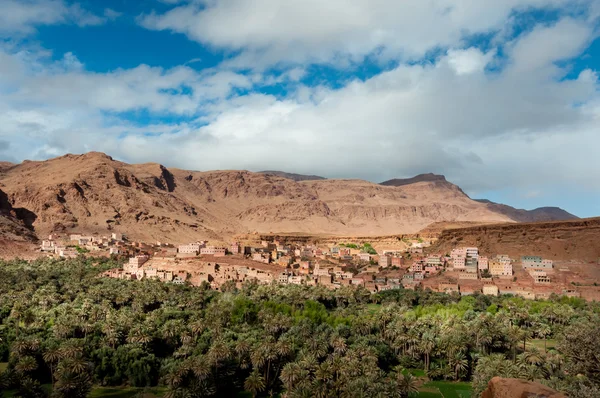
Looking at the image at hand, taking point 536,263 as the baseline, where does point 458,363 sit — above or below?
below

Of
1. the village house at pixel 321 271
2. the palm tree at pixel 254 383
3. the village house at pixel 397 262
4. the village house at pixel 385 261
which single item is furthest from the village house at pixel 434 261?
the palm tree at pixel 254 383

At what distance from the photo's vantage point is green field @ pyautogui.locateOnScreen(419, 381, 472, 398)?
40875 millimetres

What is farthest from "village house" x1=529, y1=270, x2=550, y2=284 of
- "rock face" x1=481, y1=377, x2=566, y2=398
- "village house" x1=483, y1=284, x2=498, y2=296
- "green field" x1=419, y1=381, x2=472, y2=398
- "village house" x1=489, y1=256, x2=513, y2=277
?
"rock face" x1=481, y1=377, x2=566, y2=398

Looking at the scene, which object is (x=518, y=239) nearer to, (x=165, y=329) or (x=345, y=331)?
(x=345, y=331)

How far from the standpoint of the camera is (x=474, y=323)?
53625mm

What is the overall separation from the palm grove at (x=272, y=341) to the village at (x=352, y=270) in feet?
27.7

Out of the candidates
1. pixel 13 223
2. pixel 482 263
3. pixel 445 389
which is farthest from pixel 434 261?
pixel 13 223

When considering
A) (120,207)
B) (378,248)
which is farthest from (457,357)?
→ (120,207)

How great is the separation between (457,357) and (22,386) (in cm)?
3448

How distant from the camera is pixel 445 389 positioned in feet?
140

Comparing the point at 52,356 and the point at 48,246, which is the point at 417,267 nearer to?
the point at 52,356

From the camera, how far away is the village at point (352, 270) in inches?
3204

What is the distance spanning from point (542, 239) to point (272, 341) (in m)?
74.5

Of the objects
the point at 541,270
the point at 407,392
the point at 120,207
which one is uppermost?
the point at 120,207
